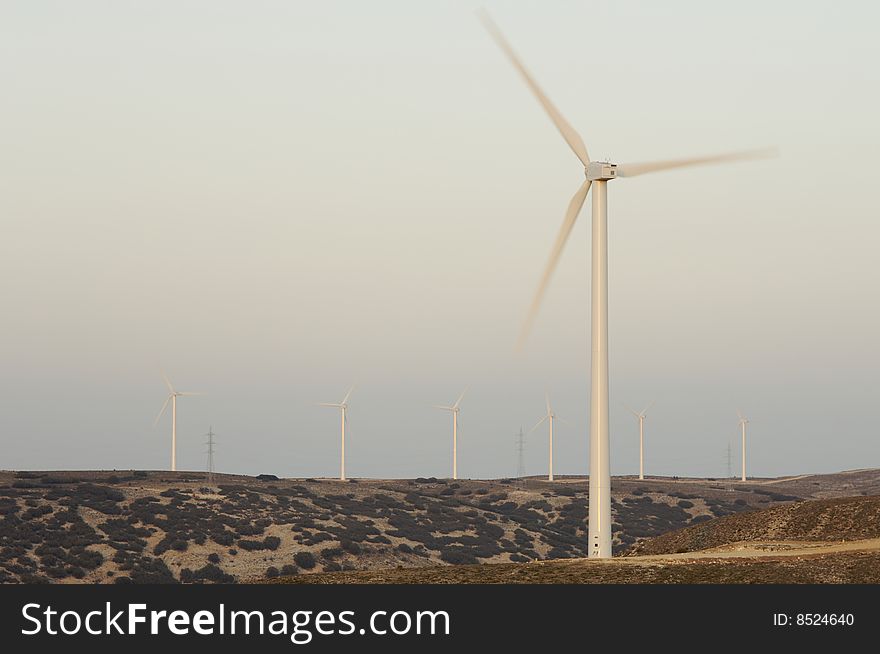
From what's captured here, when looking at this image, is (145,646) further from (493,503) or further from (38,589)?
(493,503)

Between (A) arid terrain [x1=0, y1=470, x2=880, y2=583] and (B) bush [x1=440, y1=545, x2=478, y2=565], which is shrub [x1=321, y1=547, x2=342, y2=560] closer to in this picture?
(A) arid terrain [x1=0, y1=470, x2=880, y2=583]

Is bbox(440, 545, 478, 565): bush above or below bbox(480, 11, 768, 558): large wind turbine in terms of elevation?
below

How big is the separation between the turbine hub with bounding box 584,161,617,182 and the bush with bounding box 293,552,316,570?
43.9m

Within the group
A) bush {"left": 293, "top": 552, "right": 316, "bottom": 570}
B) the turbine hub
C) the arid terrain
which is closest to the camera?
the arid terrain

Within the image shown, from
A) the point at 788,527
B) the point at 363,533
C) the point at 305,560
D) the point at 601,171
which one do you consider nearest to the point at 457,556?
the point at 363,533

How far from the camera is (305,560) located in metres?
94.9

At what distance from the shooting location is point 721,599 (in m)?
35.7

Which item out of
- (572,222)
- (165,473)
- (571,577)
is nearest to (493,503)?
(165,473)

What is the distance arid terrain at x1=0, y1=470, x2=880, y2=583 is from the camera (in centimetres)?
5053

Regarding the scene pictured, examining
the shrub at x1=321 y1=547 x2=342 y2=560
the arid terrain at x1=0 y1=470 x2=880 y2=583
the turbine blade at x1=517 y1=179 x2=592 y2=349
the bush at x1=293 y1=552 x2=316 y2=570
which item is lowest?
the bush at x1=293 y1=552 x2=316 y2=570

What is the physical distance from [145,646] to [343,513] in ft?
284

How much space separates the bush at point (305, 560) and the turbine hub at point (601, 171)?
43.9 meters

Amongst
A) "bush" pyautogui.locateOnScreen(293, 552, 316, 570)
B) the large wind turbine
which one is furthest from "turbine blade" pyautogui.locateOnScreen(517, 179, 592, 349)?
"bush" pyautogui.locateOnScreen(293, 552, 316, 570)

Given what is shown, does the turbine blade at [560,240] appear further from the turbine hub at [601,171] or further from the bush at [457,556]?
the bush at [457,556]
